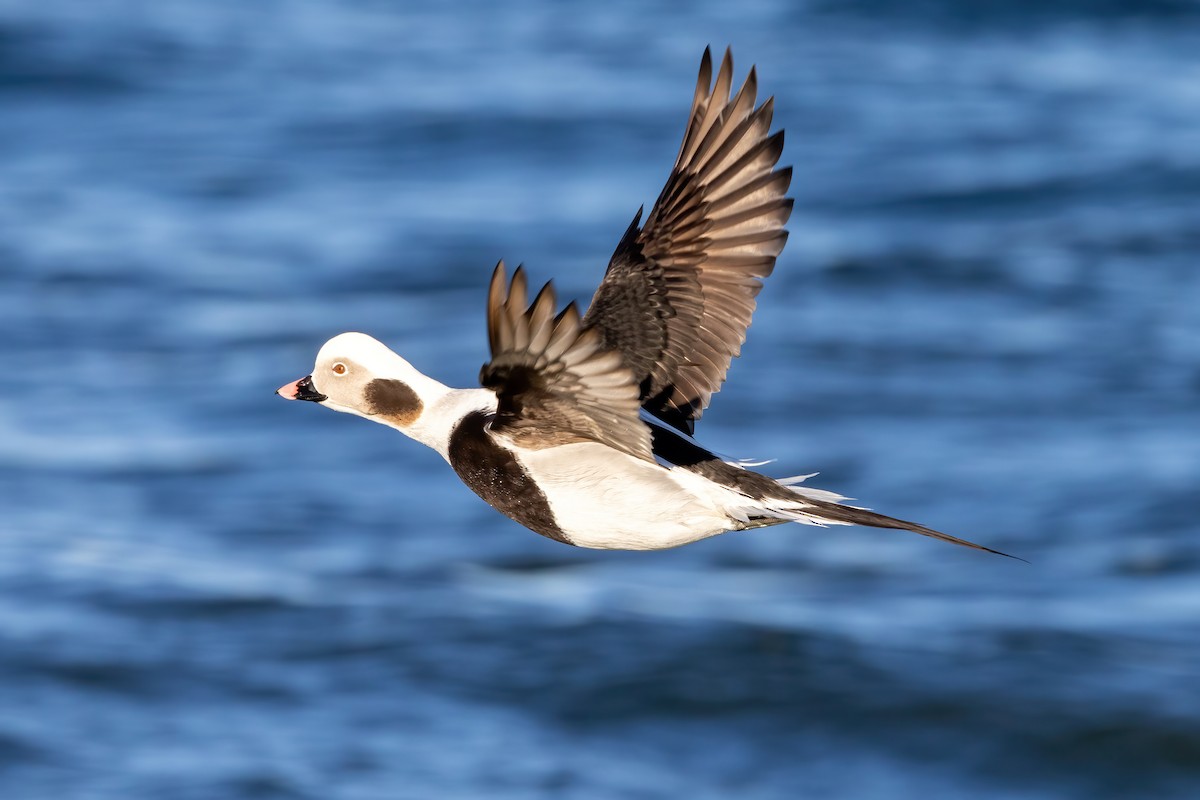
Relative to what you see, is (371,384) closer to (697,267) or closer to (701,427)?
(697,267)

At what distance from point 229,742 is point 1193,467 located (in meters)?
12.2

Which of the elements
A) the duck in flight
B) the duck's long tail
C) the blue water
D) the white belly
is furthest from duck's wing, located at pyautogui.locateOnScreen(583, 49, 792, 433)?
the blue water

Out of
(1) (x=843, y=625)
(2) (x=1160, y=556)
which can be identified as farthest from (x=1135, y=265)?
(1) (x=843, y=625)

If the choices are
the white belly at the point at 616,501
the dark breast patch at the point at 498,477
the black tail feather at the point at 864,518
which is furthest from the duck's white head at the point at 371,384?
the black tail feather at the point at 864,518

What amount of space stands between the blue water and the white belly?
40.2 ft

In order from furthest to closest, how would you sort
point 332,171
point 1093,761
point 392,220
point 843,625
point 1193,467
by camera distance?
1. point 332,171
2. point 392,220
3. point 1193,467
4. point 843,625
5. point 1093,761

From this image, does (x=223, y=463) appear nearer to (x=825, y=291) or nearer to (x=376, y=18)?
(x=825, y=291)

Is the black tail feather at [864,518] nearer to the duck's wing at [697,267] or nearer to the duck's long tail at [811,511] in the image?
the duck's long tail at [811,511]

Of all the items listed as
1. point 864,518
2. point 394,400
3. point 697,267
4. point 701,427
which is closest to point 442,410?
point 394,400

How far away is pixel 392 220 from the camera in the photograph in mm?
29609

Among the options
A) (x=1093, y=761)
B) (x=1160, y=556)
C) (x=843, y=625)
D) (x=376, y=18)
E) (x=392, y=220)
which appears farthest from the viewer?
(x=376, y=18)

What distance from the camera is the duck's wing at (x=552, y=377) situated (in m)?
4.63

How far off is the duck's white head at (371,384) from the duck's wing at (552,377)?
0.55m

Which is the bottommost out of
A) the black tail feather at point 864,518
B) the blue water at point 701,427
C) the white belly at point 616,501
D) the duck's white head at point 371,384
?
the black tail feather at point 864,518
